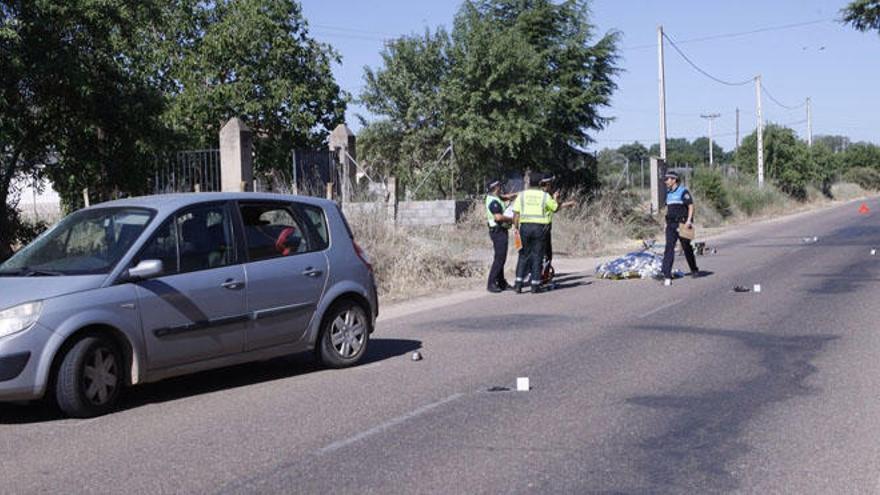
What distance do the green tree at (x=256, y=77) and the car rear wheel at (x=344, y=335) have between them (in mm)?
20903

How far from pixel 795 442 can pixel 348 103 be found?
27645mm

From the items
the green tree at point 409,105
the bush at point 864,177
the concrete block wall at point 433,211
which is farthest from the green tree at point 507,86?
the bush at point 864,177

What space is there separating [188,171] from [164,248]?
449 inches

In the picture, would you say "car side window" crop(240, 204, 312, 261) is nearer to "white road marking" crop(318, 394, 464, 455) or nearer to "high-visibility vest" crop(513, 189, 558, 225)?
"white road marking" crop(318, 394, 464, 455)

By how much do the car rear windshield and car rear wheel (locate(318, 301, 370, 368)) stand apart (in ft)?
6.69

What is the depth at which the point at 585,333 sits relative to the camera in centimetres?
1162

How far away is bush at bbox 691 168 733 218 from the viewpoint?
42.6 meters

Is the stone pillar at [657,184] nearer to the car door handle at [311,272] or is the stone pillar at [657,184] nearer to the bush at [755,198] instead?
the bush at [755,198]

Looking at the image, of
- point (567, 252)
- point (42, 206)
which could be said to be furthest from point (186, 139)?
point (567, 252)

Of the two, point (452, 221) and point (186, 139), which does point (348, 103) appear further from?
point (186, 139)

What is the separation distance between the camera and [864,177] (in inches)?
4013

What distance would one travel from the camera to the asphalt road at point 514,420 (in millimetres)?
5820

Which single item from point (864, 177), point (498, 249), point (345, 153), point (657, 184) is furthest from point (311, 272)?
point (864, 177)

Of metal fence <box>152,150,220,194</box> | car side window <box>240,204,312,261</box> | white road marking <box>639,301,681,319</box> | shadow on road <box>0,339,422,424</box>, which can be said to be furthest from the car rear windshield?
metal fence <box>152,150,220,194</box>
